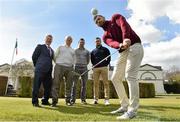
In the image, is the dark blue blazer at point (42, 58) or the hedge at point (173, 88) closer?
the dark blue blazer at point (42, 58)

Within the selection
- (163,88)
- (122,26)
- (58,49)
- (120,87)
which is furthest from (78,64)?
(163,88)

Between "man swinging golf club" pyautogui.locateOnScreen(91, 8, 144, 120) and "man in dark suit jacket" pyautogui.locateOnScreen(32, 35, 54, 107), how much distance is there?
2389 millimetres

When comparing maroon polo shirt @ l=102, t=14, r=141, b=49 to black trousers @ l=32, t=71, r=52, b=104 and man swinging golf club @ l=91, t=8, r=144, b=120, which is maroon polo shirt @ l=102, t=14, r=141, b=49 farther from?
black trousers @ l=32, t=71, r=52, b=104

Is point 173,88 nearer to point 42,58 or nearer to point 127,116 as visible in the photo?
point 42,58

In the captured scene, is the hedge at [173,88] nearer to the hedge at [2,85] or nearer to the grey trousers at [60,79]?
the hedge at [2,85]

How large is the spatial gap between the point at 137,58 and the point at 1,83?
2020 centimetres

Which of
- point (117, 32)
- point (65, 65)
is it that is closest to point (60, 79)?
point (65, 65)

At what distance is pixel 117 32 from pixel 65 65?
9.55ft

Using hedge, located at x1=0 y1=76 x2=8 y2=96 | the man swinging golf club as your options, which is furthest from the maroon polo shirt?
hedge, located at x1=0 y1=76 x2=8 y2=96

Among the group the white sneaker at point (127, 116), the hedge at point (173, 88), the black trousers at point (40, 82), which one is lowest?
the white sneaker at point (127, 116)

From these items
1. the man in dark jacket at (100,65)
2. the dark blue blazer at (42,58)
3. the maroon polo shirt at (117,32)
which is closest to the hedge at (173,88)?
the man in dark jacket at (100,65)

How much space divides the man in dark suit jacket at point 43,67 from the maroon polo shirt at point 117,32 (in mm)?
2561

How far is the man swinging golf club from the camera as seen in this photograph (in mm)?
5641

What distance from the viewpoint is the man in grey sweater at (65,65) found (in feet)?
28.2
